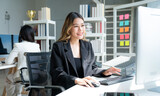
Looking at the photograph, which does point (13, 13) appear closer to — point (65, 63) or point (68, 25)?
point (68, 25)

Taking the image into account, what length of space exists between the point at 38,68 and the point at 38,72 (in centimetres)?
4

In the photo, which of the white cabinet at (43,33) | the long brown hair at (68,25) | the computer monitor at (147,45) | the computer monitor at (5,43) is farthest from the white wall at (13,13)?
the computer monitor at (147,45)

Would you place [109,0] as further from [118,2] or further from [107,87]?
[107,87]

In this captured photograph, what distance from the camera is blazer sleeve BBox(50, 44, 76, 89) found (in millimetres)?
1357

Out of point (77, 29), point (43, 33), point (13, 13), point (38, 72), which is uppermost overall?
point (13, 13)

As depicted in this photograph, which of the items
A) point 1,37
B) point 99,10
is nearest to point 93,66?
point 99,10

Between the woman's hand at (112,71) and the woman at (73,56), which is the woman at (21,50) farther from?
the woman's hand at (112,71)

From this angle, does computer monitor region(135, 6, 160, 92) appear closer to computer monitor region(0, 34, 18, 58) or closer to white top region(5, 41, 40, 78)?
white top region(5, 41, 40, 78)

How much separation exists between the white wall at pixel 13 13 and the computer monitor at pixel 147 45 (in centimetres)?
677

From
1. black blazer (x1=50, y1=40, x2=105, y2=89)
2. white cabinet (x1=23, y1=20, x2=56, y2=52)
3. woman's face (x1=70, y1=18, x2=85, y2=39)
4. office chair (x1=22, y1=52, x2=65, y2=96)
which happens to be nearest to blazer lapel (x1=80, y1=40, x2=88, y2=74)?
black blazer (x1=50, y1=40, x2=105, y2=89)

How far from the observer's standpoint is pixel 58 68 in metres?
1.44

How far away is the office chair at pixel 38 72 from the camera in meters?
1.59

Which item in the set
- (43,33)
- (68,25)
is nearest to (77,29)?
Answer: (68,25)

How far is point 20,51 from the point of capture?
2.78 metres
